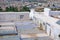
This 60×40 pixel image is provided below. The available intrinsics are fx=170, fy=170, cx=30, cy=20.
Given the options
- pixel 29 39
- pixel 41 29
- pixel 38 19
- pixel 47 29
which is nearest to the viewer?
pixel 29 39

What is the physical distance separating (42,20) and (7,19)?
8.61 ft

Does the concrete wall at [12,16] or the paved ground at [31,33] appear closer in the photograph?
the paved ground at [31,33]

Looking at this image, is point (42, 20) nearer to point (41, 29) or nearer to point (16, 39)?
point (41, 29)

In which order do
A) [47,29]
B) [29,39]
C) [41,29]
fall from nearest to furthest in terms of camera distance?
[29,39]
[47,29]
[41,29]

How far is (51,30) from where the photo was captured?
23.8 ft

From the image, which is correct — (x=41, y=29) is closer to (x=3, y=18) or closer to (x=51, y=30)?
(x=51, y=30)

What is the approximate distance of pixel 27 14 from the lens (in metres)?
11.1

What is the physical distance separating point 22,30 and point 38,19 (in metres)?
1.68

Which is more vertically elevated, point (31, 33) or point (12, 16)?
point (12, 16)

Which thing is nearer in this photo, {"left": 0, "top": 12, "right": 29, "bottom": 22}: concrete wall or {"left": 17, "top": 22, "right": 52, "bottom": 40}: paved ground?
{"left": 17, "top": 22, "right": 52, "bottom": 40}: paved ground

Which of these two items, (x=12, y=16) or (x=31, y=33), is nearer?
(x=31, y=33)

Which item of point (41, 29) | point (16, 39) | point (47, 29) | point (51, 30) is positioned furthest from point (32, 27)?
point (16, 39)

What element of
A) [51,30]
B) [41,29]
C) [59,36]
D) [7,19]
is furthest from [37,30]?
[7,19]

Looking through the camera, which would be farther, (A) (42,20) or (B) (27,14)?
(B) (27,14)
